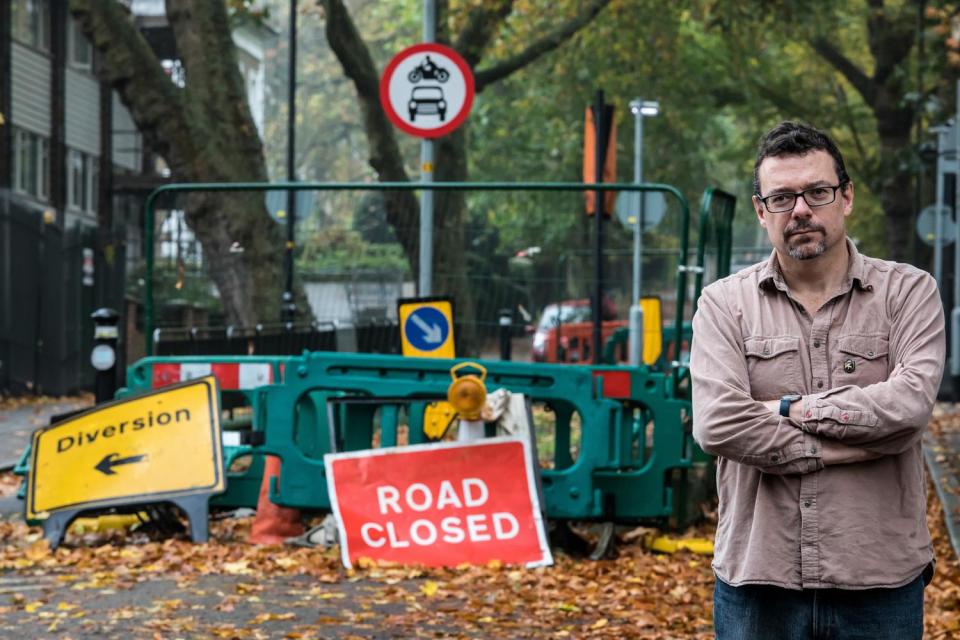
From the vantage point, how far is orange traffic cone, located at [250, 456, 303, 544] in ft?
32.2

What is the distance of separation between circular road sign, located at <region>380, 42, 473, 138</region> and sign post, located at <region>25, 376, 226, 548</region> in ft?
13.5

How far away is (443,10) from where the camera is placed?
2525 centimetres

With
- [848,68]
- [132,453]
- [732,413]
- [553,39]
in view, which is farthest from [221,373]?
[848,68]

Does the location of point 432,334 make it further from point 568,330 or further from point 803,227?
point 803,227

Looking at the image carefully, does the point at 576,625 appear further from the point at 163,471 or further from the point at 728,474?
the point at 728,474

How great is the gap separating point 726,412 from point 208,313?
10.8 metres

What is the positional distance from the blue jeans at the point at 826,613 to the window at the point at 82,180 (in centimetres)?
3300

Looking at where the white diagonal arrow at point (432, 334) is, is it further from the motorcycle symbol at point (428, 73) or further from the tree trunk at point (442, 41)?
the tree trunk at point (442, 41)

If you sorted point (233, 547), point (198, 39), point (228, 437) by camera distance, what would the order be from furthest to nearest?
point (198, 39)
point (228, 437)
point (233, 547)

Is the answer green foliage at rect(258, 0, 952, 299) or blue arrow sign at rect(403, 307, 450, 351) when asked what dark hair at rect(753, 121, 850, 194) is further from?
green foliage at rect(258, 0, 952, 299)

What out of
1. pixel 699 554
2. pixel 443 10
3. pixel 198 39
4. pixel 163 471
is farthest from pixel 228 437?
pixel 443 10

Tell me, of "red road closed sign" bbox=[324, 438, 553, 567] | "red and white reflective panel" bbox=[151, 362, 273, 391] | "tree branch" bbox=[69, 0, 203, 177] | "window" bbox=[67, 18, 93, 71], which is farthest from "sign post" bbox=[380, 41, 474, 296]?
"window" bbox=[67, 18, 93, 71]

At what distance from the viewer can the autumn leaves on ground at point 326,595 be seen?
727 centimetres

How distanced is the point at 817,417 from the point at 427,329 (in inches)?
340
